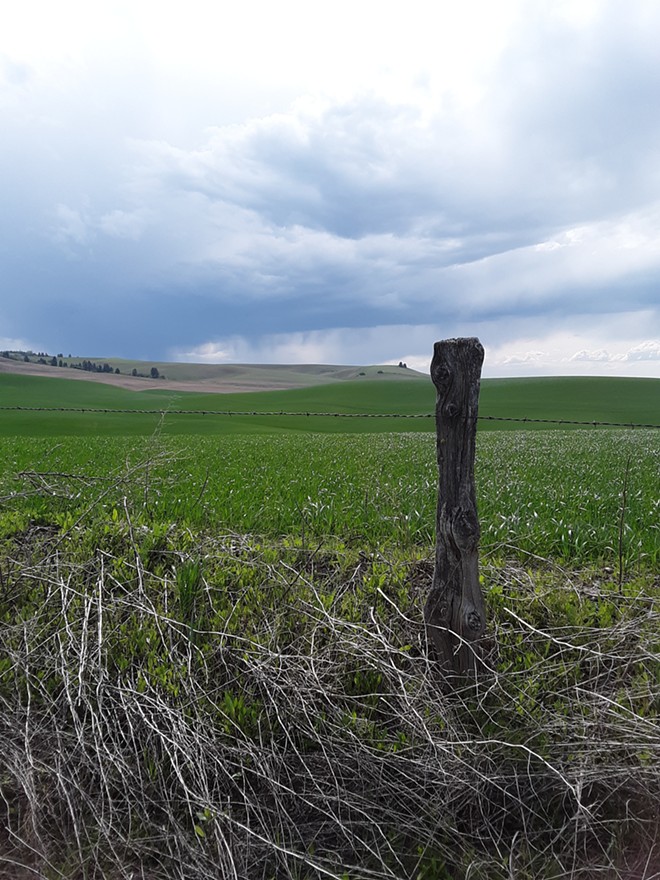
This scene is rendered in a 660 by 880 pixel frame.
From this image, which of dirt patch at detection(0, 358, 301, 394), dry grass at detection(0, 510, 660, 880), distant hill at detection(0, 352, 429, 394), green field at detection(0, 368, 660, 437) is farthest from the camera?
distant hill at detection(0, 352, 429, 394)

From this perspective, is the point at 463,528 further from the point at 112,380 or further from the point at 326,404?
the point at 112,380

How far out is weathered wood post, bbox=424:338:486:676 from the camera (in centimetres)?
358

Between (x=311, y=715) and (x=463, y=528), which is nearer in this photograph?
(x=311, y=715)

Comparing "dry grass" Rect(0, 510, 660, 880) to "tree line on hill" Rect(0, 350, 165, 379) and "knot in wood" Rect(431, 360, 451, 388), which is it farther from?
"tree line on hill" Rect(0, 350, 165, 379)

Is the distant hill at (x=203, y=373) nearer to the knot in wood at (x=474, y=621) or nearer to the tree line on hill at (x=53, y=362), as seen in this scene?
the tree line on hill at (x=53, y=362)

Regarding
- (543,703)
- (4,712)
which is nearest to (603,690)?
(543,703)

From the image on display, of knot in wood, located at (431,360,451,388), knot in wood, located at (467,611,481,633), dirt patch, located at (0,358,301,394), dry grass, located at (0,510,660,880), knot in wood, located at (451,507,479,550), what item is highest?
dirt patch, located at (0,358,301,394)

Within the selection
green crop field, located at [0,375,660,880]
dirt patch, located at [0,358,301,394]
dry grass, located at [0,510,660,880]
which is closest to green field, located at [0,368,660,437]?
dirt patch, located at [0,358,301,394]

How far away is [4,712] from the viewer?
12.0ft

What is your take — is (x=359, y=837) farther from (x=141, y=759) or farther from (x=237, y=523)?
(x=237, y=523)

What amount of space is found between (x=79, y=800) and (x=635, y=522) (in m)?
6.98

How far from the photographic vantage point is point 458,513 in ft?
11.8

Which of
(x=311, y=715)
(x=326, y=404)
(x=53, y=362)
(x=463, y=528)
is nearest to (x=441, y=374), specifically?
(x=463, y=528)

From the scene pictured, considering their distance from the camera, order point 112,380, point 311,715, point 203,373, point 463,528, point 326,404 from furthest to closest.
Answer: point 203,373 < point 112,380 < point 326,404 < point 463,528 < point 311,715
